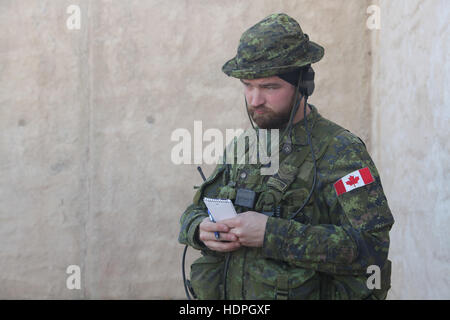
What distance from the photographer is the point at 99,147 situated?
444 cm

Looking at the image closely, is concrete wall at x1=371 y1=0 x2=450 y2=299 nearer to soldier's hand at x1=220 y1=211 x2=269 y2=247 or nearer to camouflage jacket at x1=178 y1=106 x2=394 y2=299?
camouflage jacket at x1=178 y1=106 x2=394 y2=299

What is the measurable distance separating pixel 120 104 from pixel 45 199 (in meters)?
1.00

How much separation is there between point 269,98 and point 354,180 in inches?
18.0

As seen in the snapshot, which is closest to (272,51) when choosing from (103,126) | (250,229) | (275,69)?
(275,69)

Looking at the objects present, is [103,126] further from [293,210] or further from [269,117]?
[293,210]

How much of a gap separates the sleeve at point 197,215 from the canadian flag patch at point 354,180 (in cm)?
58

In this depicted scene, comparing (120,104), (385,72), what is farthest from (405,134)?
(120,104)

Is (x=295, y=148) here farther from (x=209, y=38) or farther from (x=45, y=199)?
(x=45, y=199)

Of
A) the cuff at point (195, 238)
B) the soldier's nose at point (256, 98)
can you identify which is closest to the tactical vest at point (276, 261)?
the cuff at point (195, 238)

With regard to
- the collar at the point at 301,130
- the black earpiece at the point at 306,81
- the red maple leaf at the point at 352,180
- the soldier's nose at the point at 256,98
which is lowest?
the red maple leaf at the point at 352,180

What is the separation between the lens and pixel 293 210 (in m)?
2.05

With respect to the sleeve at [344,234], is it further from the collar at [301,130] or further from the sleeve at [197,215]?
the sleeve at [197,215]

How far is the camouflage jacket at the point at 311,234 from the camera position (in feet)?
6.23

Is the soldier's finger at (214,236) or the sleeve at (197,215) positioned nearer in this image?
the soldier's finger at (214,236)
